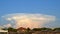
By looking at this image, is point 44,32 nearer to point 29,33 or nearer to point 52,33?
point 52,33

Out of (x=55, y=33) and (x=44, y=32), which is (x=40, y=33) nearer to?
(x=44, y=32)

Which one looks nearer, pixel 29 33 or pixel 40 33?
pixel 40 33

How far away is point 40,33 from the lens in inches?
568

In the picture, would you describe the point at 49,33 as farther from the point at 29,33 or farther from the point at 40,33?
the point at 29,33

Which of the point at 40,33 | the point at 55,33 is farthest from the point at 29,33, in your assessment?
the point at 55,33

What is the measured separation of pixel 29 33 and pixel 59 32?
3.54 m

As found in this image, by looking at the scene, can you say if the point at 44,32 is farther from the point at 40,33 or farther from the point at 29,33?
the point at 29,33

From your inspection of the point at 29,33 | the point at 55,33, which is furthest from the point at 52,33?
the point at 29,33

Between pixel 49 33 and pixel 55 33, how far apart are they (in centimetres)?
48

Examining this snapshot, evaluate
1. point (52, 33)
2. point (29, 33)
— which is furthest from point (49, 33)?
point (29, 33)

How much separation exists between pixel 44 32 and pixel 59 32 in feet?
4.11

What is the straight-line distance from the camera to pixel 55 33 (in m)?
Result: 13.9

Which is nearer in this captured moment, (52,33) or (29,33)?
(52,33)

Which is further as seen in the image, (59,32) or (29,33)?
(29,33)
